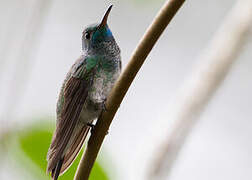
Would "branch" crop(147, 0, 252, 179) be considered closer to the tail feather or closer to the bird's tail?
the bird's tail

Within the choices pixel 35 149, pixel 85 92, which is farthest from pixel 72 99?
pixel 35 149

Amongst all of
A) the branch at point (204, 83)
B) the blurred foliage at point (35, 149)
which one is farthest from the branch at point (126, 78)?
the branch at point (204, 83)

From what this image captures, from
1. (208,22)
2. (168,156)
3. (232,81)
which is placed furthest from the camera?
(232,81)

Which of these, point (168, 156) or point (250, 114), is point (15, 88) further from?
point (250, 114)

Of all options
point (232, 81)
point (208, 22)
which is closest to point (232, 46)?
point (208, 22)

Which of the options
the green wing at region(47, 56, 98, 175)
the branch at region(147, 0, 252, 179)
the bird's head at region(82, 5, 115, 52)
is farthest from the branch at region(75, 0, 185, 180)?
the bird's head at region(82, 5, 115, 52)

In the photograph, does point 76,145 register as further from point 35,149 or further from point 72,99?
point 35,149

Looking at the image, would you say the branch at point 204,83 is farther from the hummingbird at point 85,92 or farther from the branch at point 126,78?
the hummingbird at point 85,92
